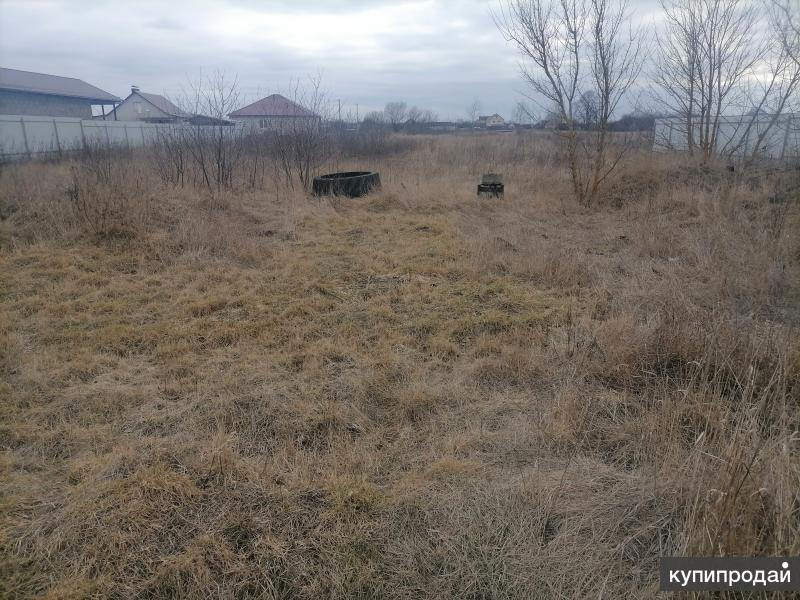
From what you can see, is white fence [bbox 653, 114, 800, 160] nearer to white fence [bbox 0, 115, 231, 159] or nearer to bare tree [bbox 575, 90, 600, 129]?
bare tree [bbox 575, 90, 600, 129]

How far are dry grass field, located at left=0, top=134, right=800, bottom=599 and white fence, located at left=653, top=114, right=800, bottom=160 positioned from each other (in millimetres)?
6786

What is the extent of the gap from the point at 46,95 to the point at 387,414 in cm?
3696

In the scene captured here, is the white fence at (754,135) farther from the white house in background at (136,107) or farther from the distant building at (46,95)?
the white house in background at (136,107)

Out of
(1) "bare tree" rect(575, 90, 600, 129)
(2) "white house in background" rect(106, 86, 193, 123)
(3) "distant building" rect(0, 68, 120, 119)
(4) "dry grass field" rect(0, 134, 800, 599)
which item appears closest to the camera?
(4) "dry grass field" rect(0, 134, 800, 599)

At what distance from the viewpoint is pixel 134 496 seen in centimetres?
221

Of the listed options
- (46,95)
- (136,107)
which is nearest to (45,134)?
(46,95)

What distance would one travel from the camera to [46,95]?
98.3 feet

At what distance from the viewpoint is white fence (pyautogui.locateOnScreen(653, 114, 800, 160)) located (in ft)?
37.9

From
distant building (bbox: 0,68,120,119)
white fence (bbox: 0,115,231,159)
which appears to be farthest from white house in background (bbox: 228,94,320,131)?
distant building (bbox: 0,68,120,119)

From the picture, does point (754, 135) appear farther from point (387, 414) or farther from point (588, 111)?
point (387, 414)

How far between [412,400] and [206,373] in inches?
60.0

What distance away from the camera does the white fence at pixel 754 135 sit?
1154 cm

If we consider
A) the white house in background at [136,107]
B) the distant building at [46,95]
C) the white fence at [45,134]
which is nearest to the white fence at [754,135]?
the white fence at [45,134]

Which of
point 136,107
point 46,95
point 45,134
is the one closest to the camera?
point 45,134
